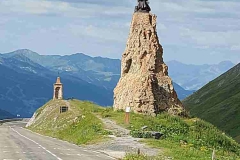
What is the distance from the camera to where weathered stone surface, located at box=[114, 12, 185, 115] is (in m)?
61.7

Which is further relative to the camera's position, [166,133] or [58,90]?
[58,90]

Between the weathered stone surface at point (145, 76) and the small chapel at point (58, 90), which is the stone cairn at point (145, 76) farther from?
the small chapel at point (58, 90)

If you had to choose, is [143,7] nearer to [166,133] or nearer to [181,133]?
[181,133]

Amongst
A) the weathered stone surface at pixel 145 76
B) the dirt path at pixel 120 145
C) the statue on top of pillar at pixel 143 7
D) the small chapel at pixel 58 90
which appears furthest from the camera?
the small chapel at pixel 58 90

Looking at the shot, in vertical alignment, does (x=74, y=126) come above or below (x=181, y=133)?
above

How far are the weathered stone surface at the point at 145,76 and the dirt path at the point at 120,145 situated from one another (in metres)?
5.87

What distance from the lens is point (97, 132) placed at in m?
54.5

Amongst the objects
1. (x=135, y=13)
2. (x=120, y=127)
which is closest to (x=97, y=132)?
(x=120, y=127)

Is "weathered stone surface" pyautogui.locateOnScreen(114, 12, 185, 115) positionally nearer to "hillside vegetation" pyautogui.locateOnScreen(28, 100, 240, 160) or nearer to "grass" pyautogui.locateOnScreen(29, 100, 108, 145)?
"hillside vegetation" pyautogui.locateOnScreen(28, 100, 240, 160)

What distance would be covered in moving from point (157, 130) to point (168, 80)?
12151mm

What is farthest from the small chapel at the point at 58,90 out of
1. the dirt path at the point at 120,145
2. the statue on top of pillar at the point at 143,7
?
the dirt path at the point at 120,145

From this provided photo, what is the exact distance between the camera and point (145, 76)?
62.1 m

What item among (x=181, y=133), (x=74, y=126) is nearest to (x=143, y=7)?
(x=74, y=126)

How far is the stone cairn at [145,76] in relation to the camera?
202 ft
